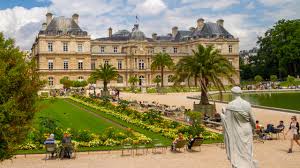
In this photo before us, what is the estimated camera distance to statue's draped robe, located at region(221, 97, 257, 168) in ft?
24.1

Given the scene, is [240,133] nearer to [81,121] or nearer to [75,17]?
[81,121]

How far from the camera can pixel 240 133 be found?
24.3ft

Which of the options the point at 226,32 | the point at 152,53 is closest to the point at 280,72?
the point at 226,32

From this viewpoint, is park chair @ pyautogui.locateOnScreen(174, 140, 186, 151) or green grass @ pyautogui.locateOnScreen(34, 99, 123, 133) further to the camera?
green grass @ pyautogui.locateOnScreen(34, 99, 123, 133)

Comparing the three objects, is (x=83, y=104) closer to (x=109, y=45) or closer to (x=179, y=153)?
(x=179, y=153)

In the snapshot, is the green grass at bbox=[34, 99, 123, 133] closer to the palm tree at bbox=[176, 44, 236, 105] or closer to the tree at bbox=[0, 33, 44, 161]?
the palm tree at bbox=[176, 44, 236, 105]

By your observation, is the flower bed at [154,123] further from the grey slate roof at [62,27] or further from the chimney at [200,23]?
the chimney at [200,23]

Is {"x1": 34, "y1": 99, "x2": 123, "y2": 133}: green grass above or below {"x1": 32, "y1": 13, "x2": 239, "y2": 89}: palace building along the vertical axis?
below

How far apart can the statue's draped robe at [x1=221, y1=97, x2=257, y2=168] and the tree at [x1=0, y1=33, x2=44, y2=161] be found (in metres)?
4.75

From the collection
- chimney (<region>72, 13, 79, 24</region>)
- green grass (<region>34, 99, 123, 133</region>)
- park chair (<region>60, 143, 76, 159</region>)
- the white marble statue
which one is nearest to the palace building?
chimney (<region>72, 13, 79, 24</region>)

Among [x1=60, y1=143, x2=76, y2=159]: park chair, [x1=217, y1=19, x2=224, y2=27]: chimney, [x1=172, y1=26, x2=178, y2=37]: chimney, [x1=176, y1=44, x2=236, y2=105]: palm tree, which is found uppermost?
[x1=217, y1=19, x2=224, y2=27]: chimney

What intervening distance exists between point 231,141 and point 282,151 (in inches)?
326

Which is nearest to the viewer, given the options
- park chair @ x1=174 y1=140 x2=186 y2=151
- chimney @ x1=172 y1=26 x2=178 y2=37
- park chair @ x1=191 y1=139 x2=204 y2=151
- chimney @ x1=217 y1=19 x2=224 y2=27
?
park chair @ x1=174 y1=140 x2=186 y2=151

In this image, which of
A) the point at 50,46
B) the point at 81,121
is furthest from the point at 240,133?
the point at 50,46
